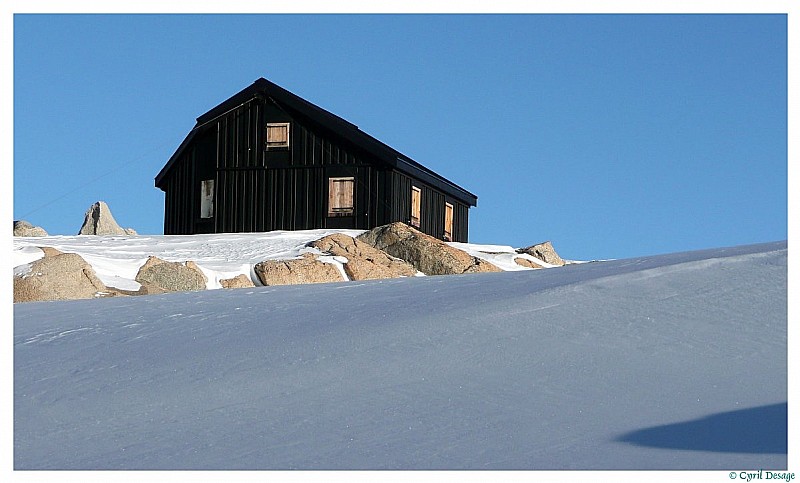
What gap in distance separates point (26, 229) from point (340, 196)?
14073 mm

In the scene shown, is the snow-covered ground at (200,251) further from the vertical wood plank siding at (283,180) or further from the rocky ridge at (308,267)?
the vertical wood plank siding at (283,180)

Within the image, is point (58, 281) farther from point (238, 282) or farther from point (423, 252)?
point (423, 252)

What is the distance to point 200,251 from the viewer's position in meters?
21.9

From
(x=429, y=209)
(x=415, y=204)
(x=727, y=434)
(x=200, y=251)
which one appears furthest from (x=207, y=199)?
(x=727, y=434)

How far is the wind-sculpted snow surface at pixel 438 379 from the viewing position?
5.13 m

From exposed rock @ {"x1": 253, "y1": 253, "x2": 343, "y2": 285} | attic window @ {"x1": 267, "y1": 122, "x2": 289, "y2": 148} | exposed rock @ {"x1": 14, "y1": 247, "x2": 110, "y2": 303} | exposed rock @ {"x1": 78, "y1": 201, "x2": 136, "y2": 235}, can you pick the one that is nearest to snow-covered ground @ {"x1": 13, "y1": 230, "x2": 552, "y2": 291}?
exposed rock @ {"x1": 253, "y1": 253, "x2": 343, "y2": 285}

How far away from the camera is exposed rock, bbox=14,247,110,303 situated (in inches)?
621

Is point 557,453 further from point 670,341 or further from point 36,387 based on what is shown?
point 36,387

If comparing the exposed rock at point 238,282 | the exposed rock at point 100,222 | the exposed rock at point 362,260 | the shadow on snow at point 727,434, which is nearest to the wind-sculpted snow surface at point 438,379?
the shadow on snow at point 727,434

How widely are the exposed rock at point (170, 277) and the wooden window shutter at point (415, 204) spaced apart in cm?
846

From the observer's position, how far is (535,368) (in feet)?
21.0

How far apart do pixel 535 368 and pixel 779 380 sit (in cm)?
143

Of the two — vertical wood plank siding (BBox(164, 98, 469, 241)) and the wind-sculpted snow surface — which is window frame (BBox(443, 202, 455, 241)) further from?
the wind-sculpted snow surface
